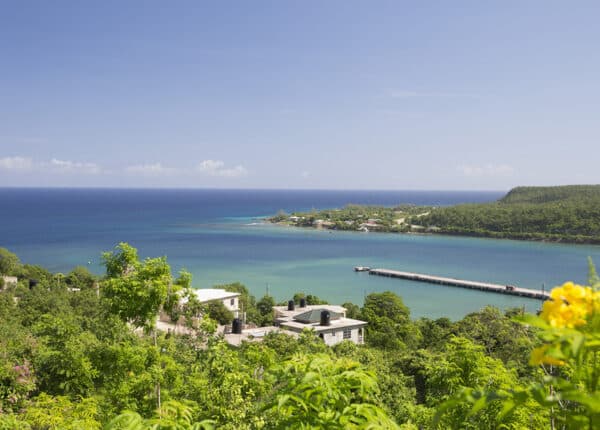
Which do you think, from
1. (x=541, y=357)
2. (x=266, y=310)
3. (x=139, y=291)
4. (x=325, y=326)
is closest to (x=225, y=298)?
(x=266, y=310)

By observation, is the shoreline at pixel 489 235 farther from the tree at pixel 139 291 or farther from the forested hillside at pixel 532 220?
the tree at pixel 139 291

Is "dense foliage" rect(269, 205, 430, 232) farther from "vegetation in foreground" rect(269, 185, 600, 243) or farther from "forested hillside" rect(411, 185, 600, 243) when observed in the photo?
"forested hillside" rect(411, 185, 600, 243)

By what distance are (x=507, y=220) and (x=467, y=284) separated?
53.8 metres

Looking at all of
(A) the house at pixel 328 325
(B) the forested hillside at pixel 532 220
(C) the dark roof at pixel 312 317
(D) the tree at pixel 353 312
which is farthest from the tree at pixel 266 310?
(B) the forested hillside at pixel 532 220

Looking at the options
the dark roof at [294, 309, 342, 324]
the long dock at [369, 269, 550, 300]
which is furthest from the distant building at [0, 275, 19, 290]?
the long dock at [369, 269, 550, 300]

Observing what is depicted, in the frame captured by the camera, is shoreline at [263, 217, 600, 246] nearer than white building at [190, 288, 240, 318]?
No

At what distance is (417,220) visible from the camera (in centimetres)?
11169

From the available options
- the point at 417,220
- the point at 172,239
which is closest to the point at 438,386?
the point at 172,239

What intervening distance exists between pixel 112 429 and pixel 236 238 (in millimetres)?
84754

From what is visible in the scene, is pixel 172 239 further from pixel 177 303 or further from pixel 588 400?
pixel 588 400

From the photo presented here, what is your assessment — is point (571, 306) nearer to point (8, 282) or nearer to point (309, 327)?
point (309, 327)

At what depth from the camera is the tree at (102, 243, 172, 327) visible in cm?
548

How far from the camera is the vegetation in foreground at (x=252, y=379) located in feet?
4.80

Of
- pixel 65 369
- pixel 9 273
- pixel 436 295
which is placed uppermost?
pixel 65 369
